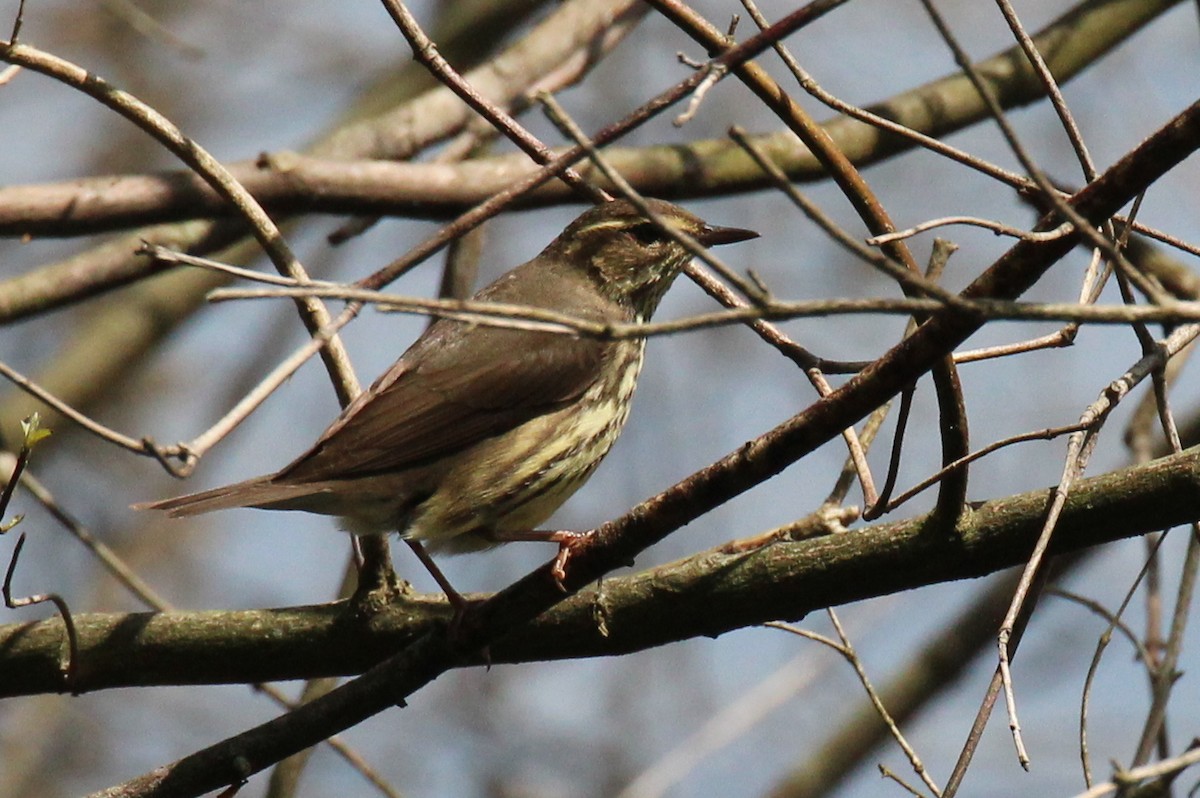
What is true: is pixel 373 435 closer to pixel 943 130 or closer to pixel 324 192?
pixel 324 192

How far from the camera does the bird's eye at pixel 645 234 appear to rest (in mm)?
6648

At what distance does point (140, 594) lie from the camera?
5.51m

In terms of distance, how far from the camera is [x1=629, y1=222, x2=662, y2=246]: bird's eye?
6648 mm

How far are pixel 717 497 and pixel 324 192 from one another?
3458mm

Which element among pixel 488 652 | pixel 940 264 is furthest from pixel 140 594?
pixel 940 264

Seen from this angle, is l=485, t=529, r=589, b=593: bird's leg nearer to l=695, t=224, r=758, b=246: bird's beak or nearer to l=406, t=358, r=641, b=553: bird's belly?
l=406, t=358, r=641, b=553: bird's belly

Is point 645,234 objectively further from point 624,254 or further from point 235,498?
point 235,498

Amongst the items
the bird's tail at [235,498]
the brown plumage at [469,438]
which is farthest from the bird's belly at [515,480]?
the bird's tail at [235,498]

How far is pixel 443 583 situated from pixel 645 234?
236cm

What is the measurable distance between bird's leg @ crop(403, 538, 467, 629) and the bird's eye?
1.98m

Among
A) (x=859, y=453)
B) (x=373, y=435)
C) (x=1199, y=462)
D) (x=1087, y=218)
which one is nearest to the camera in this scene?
(x=1087, y=218)

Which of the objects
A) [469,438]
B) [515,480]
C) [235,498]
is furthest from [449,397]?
[235,498]

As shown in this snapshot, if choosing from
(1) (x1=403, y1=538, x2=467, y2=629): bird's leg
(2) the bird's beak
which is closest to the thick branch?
(1) (x1=403, y1=538, x2=467, y2=629): bird's leg

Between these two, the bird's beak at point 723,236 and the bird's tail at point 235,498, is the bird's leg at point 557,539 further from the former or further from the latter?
the bird's beak at point 723,236
